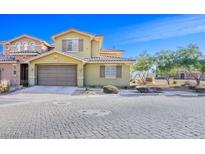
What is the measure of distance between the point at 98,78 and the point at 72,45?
18.2 feet

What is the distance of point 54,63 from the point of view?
20.2 m

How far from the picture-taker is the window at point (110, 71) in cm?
2045

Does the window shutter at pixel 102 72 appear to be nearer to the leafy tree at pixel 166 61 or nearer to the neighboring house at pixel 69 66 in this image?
the neighboring house at pixel 69 66

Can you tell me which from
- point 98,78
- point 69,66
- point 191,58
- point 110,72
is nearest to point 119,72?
point 110,72

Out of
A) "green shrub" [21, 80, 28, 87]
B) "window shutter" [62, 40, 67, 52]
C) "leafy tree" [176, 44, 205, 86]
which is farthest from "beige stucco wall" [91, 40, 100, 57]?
"leafy tree" [176, 44, 205, 86]

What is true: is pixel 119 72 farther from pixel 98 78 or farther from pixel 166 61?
pixel 166 61

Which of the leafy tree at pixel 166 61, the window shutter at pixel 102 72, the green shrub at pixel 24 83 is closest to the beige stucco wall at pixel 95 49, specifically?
the window shutter at pixel 102 72

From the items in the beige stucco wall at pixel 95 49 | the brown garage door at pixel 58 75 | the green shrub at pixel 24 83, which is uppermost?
the beige stucco wall at pixel 95 49

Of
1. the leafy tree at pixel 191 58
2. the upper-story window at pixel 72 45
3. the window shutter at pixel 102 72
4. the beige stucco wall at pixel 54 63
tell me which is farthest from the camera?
the upper-story window at pixel 72 45

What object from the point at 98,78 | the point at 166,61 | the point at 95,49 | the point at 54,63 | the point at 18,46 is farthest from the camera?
the point at 18,46

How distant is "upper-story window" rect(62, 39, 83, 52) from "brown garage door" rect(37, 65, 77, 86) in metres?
2.92

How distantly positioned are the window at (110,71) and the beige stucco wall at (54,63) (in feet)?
9.47
